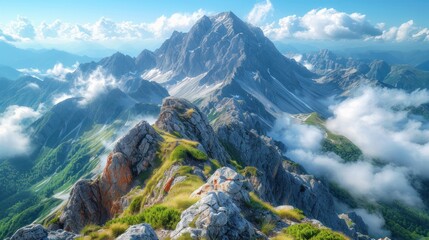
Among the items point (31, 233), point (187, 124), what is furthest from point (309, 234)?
point (187, 124)

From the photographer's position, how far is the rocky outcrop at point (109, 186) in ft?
169

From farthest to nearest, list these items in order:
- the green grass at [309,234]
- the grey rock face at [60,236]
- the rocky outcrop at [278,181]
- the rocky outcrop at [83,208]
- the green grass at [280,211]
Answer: the rocky outcrop at [278,181]
the rocky outcrop at [83,208]
the green grass at [280,211]
the grey rock face at [60,236]
the green grass at [309,234]

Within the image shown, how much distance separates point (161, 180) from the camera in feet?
143

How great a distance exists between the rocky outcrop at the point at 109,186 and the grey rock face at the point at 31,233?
27343mm

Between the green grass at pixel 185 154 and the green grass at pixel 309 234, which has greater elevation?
the green grass at pixel 309 234

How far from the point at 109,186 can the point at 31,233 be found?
31.6 meters

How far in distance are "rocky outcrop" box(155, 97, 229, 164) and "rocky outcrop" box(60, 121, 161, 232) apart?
15120mm

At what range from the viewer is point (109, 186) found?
53.0m

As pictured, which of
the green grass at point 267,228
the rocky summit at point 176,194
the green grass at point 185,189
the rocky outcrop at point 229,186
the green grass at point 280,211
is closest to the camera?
the rocky summit at point 176,194

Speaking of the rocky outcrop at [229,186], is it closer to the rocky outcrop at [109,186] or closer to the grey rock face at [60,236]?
the grey rock face at [60,236]

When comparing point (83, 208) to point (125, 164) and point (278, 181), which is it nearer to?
point (125, 164)

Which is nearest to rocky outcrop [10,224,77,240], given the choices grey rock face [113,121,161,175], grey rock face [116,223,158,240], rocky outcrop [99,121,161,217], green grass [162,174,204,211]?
grey rock face [116,223,158,240]

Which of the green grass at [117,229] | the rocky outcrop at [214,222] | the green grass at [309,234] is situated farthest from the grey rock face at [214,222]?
the green grass at [117,229]

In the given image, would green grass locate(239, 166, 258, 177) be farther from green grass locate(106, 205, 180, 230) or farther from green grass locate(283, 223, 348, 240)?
green grass locate(106, 205, 180, 230)
